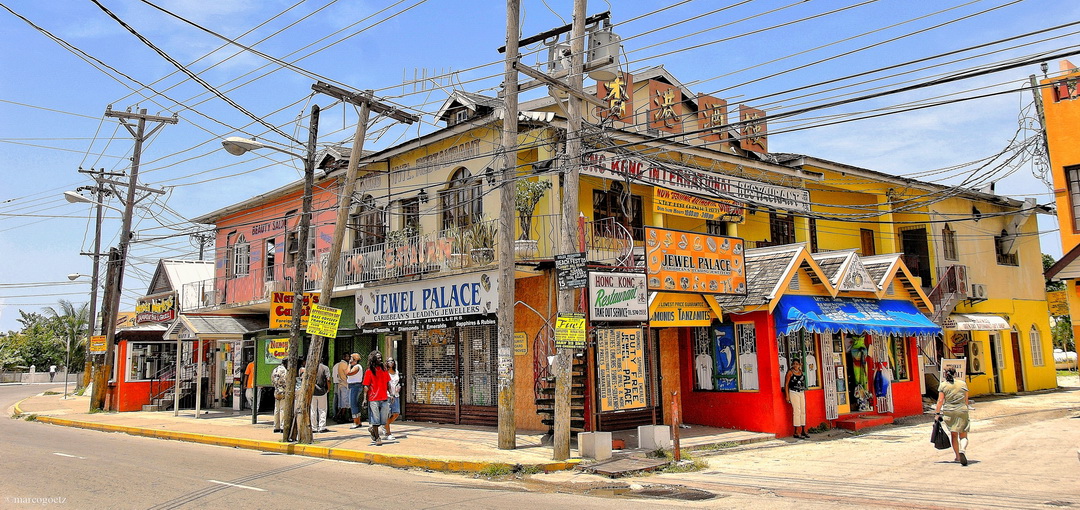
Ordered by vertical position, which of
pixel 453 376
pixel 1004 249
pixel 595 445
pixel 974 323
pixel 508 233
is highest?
pixel 1004 249

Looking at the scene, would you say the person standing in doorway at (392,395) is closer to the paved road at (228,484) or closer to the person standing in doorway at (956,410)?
the paved road at (228,484)

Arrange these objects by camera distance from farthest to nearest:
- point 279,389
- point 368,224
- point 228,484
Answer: point 368,224 < point 279,389 < point 228,484

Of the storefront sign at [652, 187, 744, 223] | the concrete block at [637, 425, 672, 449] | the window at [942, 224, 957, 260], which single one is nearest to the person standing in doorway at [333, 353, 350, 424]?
the concrete block at [637, 425, 672, 449]

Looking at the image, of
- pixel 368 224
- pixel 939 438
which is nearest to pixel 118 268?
pixel 368 224

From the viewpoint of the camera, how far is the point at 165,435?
60.3 feet

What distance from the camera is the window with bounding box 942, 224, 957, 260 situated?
26453mm

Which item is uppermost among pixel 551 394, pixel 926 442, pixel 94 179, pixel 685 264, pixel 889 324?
pixel 94 179

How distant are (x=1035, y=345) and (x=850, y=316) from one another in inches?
625

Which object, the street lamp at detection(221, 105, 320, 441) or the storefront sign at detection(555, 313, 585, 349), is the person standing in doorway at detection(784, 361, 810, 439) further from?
the street lamp at detection(221, 105, 320, 441)

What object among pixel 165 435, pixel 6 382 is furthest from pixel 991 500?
pixel 6 382

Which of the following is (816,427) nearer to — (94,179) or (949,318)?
(949,318)

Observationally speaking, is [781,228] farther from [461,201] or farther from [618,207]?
[461,201]

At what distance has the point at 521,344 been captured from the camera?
54.0 feet

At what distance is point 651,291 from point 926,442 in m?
6.28
